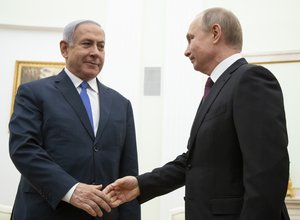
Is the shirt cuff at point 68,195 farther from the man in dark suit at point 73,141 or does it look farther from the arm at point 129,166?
the arm at point 129,166

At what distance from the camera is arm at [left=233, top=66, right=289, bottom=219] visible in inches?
59.1

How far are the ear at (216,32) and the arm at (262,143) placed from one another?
38 centimetres

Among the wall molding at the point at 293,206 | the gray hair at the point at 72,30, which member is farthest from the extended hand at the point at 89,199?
the wall molding at the point at 293,206

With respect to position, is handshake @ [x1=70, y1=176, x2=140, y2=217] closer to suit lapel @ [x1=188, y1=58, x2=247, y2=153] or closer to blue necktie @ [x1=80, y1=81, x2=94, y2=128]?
blue necktie @ [x1=80, y1=81, x2=94, y2=128]

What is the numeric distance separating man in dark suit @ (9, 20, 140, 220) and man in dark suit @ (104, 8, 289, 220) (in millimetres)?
193

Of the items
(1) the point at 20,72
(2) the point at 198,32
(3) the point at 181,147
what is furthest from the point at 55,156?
(1) the point at 20,72

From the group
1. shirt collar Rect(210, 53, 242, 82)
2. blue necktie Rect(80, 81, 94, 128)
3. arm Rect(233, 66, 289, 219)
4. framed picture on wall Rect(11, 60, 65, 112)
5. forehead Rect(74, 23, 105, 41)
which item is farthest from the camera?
framed picture on wall Rect(11, 60, 65, 112)

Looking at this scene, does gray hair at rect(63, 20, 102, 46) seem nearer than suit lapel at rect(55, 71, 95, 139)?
No

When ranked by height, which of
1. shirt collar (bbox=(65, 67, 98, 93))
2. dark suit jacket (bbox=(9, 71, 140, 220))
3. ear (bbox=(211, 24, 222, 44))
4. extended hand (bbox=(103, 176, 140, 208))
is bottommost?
extended hand (bbox=(103, 176, 140, 208))

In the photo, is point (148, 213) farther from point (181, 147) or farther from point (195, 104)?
point (195, 104)

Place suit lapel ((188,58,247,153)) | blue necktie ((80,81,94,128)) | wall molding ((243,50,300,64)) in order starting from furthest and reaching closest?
wall molding ((243,50,300,64)) < blue necktie ((80,81,94,128)) < suit lapel ((188,58,247,153))

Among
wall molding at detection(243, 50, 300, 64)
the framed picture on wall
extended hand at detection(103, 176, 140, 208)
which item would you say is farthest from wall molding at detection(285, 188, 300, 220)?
the framed picture on wall

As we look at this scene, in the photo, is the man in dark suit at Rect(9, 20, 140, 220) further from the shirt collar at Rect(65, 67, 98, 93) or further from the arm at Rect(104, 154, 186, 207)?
the arm at Rect(104, 154, 186, 207)

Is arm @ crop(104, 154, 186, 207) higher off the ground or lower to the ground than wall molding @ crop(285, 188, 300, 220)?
higher
